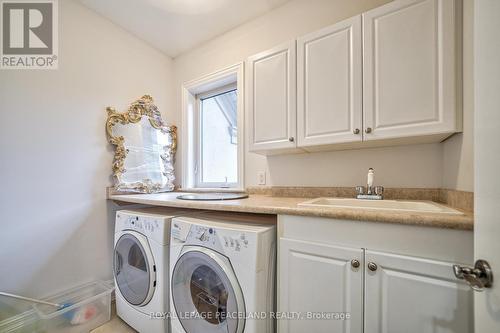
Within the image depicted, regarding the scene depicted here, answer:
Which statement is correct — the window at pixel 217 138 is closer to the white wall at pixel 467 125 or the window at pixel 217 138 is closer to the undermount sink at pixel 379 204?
the undermount sink at pixel 379 204

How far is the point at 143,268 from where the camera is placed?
1.42m

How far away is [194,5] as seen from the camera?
5.73 feet

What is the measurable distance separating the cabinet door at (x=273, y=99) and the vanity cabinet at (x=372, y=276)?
2.22 feet

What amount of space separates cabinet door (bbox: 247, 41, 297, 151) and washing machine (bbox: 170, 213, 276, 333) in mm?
596

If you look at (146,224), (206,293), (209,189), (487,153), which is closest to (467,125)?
(487,153)

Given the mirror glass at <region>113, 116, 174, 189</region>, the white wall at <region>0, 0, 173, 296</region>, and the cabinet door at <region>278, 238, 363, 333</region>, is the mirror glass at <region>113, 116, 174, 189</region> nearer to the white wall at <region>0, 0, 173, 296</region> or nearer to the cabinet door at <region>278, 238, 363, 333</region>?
the white wall at <region>0, 0, 173, 296</region>

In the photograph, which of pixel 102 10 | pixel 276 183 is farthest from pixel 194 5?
pixel 276 183

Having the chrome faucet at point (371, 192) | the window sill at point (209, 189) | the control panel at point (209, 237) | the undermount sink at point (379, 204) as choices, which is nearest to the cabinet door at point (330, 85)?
the chrome faucet at point (371, 192)

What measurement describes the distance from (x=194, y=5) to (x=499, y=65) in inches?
80.3

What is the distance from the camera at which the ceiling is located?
5.72 ft

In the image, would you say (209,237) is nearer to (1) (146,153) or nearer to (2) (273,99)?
(2) (273,99)

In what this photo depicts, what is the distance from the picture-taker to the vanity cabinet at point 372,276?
2.24ft

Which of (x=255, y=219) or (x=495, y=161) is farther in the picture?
(x=255, y=219)

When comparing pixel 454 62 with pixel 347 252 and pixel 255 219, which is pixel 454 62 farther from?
pixel 255 219
